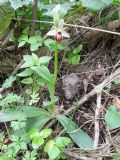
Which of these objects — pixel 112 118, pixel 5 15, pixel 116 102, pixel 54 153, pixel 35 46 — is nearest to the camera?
pixel 54 153

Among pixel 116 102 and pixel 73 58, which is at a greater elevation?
pixel 73 58

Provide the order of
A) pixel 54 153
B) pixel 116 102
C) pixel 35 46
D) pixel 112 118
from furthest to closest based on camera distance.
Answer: pixel 35 46 → pixel 116 102 → pixel 112 118 → pixel 54 153

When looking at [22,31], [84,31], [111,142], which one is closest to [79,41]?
[84,31]

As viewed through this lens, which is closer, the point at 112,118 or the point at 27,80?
the point at 112,118

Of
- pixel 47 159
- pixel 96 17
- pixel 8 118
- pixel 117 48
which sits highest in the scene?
pixel 96 17

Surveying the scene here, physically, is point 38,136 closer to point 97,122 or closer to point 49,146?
point 49,146

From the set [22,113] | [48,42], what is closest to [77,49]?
[48,42]

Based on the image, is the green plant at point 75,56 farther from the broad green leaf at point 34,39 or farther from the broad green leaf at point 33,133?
the broad green leaf at point 33,133

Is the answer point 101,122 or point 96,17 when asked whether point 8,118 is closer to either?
point 101,122
